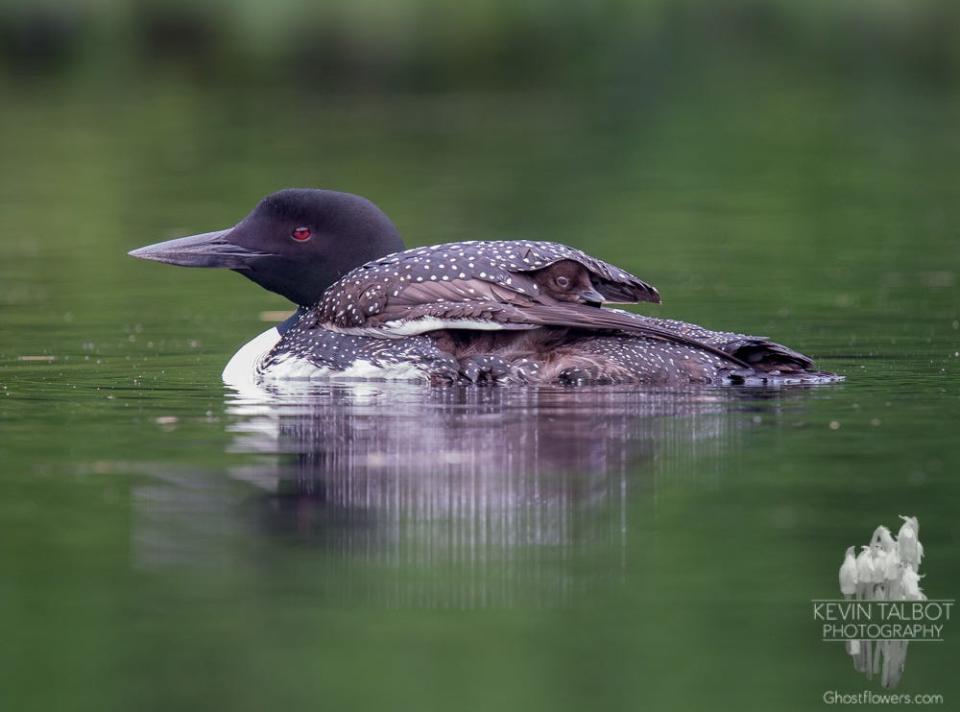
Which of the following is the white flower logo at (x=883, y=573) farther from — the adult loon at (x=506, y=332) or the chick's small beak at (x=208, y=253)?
the chick's small beak at (x=208, y=253)

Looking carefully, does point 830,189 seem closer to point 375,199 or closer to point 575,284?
point 375,199

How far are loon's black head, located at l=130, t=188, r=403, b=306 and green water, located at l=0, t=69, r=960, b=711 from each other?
1.69 ft

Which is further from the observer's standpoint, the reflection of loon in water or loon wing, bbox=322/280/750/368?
loon wing, bbox=322/280/750/368

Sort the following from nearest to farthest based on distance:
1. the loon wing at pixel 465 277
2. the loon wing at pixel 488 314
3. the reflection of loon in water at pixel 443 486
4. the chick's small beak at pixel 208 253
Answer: the reflection of loon in water at pixel 443 486 < the loon wing at pixel 488 314 < the loon wing at pixel 465 277 < the chick's small beak at pixel 208 253

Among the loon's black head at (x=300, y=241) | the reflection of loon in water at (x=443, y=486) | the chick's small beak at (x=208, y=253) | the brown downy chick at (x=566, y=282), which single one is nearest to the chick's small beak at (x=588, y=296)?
the brown downy chick at (x=566, y=282)

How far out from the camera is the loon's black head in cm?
873

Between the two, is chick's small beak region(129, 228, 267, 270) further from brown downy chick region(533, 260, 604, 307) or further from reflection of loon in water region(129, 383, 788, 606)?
brown downy chick region(533, 260, 604, 307)

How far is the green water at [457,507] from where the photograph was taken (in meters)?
4.53

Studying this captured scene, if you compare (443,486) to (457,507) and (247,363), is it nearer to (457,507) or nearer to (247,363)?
(457,507)

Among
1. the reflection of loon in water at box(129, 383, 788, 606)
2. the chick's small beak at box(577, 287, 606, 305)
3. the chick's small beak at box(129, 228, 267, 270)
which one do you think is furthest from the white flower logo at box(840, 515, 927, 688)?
the chick's small beak at box(129, 228, 267, 270)

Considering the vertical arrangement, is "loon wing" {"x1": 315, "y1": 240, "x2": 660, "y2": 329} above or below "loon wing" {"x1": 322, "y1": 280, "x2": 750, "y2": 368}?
above

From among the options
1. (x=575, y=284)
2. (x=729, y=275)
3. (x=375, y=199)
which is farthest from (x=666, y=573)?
(x=375, y=199)

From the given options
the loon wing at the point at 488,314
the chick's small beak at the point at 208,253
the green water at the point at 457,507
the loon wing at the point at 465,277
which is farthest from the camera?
the chick's small beak at the point at 208,253

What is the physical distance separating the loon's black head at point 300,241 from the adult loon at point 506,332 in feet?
2.31
